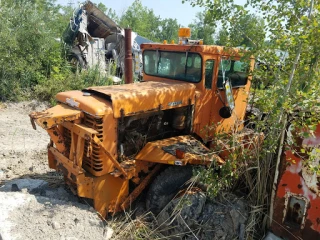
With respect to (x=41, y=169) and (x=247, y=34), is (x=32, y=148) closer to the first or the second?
(x=41, y=169)

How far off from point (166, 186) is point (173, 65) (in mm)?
1852

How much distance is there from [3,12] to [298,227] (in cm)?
1061

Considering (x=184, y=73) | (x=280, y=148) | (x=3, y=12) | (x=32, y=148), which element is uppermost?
(x=3, y=12)

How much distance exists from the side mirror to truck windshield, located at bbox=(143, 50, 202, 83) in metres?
0.61

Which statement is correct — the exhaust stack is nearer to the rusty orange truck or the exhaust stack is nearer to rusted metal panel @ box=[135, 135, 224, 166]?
the rusty orange truck

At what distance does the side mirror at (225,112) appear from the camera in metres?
4.55

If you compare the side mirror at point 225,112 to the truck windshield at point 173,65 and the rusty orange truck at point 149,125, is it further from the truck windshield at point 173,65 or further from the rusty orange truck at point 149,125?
the truck windshield at point 173,65

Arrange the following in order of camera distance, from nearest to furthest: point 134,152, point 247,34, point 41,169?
point 247,34, point 134,152, point 41,169

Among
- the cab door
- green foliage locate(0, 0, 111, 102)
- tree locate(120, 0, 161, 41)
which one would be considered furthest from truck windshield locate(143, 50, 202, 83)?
tree locate(120, 0, 161, 41)

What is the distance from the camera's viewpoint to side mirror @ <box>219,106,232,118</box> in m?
4.55

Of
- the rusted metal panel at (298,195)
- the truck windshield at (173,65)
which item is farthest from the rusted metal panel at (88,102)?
the rusted metal panel at (298,195)

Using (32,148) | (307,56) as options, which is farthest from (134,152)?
(32,148)

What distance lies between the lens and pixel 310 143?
293 centimetres

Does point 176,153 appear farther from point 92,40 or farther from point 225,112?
point 92,40
